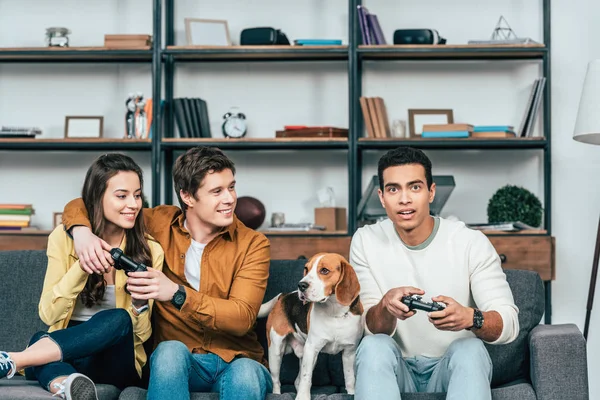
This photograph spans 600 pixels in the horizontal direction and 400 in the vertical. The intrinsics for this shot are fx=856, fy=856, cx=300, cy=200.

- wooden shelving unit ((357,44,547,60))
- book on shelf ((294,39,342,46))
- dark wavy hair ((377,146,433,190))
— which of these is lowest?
dark wavy hair ((377,146,433,190))

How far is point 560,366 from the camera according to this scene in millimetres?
2324

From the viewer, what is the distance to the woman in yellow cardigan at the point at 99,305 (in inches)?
92.0

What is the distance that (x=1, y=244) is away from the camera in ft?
14.0

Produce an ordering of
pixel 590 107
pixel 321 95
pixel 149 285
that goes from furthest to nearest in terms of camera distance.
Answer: pixel 321 95
pixel 590 107
pixel 149 285

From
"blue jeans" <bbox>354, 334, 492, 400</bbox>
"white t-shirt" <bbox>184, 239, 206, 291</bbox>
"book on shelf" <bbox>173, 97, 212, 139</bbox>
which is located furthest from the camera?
"book on shelf" <bbox>173, 97, 212, 139</bbox>

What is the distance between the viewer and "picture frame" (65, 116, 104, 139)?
4.51m

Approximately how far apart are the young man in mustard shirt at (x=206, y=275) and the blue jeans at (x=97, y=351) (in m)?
0.13

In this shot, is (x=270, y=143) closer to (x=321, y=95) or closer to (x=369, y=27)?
(x=321, y=95)

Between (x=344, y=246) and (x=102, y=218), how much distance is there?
5.85 ft

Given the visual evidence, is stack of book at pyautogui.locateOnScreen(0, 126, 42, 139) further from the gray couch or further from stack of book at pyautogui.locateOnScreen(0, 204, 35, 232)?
the gray couch

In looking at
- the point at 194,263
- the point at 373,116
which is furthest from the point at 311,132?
the point at 194,263

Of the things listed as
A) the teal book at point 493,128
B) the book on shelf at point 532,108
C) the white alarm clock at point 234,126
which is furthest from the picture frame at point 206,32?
the book on shelf at point 532,108

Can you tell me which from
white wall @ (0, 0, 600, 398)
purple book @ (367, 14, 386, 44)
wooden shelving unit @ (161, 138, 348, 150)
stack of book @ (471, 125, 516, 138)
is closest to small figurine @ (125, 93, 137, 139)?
wooden shelving unit @ (161, 138, 348, 150)

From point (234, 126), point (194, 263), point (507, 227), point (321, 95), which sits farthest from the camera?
point (321, 95)
